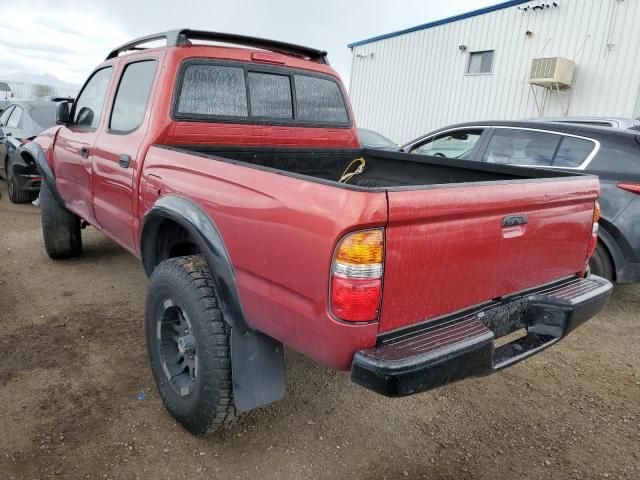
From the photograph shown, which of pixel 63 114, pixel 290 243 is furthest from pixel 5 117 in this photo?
pixel 290 243

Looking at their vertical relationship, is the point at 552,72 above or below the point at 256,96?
above

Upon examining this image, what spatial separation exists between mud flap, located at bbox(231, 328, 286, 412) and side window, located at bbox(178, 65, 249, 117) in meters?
1.57

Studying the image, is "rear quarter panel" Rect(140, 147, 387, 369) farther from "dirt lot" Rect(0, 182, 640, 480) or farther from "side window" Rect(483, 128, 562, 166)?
"side window" Rect(483, 128, 562, 166)

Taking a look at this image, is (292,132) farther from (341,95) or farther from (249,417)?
(249,417)

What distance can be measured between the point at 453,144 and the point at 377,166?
221 cm

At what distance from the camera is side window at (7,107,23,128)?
6.98 meters

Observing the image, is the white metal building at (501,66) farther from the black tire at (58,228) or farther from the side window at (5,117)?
the side window at (5,117)

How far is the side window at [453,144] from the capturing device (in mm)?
5098

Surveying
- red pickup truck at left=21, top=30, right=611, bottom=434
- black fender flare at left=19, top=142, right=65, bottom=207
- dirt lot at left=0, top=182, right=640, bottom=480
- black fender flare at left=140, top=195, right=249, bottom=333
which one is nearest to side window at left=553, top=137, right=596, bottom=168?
dirt lot at left=0, top=182, right=640, bottom=480

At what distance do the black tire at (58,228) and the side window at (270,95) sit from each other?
90.8 inches

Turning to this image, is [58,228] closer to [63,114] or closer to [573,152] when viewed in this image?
[63,114]

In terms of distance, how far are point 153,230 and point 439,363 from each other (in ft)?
5.61

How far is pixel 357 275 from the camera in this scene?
1.57 meters

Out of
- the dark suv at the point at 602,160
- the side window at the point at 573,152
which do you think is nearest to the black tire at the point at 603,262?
the dark suv at the point at 602,160
